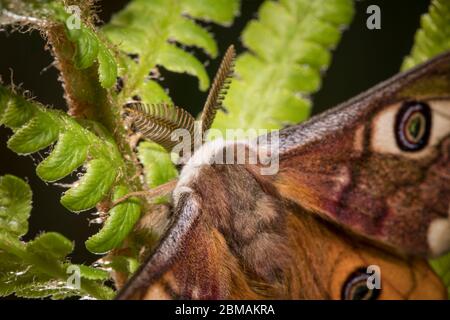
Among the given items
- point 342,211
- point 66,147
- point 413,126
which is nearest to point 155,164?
point 66,147

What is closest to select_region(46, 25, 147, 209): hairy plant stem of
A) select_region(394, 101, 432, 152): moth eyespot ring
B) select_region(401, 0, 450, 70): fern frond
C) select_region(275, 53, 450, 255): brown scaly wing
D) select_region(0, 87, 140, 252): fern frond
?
select_region(0, 87, 140, 252): fern frond

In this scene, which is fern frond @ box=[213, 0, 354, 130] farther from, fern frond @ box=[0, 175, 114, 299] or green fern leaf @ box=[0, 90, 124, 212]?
fern frond @ box=[0, 175, 114, 299]

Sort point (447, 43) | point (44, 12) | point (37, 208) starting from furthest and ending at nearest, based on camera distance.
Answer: point (37, 208), point (447, 43), point (44, 12)

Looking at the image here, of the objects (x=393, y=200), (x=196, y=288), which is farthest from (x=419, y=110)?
(x=196, y=288)

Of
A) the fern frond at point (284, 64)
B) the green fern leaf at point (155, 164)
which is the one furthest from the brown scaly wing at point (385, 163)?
the fern frond at point (284, 64)

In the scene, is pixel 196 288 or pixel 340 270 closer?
pixel 196 288

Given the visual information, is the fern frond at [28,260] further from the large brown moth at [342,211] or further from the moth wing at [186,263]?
the large brown moth at [342,211]
